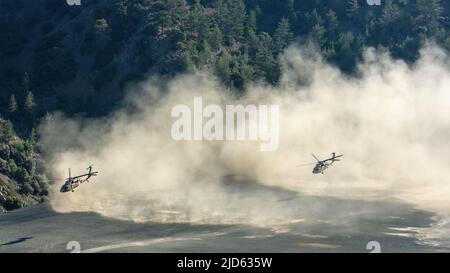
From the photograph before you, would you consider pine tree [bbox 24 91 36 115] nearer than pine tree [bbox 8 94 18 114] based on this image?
Yes

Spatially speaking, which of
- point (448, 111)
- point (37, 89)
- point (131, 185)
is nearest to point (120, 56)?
point (37, 89)

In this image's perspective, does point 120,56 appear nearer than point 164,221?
No

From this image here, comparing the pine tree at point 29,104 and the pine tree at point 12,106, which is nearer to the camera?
the pine tree at point 29,104

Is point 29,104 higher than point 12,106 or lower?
higher

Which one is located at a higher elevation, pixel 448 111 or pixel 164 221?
pixel 448 111

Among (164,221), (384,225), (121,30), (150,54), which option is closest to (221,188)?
(164,221)

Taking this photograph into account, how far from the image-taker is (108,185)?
144625 mm

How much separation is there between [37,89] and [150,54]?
2722cm

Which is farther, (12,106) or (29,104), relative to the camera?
(29,104)
